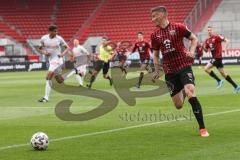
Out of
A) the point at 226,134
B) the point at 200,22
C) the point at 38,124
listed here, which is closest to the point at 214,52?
the point at 38,124

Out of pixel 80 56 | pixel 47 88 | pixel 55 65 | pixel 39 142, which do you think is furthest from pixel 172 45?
pixel 80 56

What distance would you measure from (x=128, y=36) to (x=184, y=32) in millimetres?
51254

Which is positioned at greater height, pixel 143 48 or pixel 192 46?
pixel 192 46

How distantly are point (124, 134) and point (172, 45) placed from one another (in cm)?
199

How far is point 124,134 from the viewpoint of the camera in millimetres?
13031

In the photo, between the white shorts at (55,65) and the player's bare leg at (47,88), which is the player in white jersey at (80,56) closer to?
the white shorts at (55,65)

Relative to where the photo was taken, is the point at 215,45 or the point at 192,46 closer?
the point at 192,46

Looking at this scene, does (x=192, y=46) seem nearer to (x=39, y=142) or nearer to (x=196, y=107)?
(x=196, y=107)

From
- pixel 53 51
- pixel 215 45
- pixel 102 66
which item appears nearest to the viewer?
pixel 53 51

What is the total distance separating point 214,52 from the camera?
2722cm

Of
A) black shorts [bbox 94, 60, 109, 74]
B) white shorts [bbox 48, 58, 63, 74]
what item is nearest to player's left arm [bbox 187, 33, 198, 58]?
white shorts [bbox 48, 58, 63, 74]

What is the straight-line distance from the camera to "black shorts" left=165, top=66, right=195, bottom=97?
13000mm

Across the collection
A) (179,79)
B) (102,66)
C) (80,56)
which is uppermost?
(179,79)

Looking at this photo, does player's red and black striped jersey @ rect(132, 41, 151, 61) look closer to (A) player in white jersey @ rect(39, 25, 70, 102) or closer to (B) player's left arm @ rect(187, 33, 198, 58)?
(A) player in white jersey @ rect(39, 25, 70, 102)
